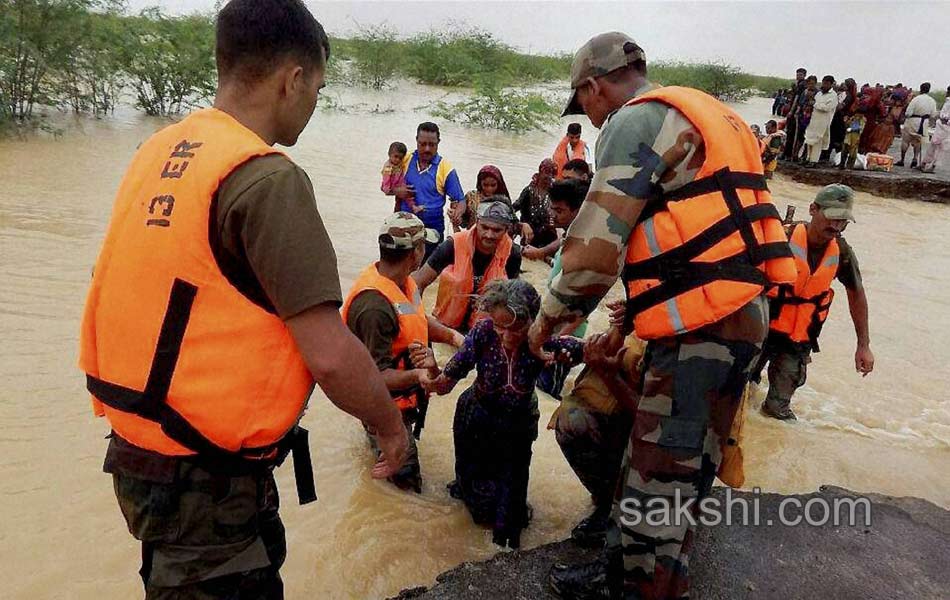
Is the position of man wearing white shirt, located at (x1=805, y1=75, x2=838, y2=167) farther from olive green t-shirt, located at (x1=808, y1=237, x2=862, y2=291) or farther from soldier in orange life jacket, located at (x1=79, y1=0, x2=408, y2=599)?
soldier in orange life jacket, located at (x1=79, y1=0, x2=408, y2=599)

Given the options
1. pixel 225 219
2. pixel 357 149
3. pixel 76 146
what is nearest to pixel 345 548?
pixel 225 219

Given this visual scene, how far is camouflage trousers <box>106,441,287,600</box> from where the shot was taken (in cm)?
156

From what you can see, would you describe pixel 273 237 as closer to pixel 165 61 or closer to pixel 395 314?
pixel 395 314

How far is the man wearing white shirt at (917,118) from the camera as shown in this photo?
15.1m

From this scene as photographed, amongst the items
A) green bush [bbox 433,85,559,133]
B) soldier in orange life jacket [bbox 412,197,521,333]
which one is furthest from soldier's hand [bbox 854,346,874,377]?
green bush [bbox 433,85,559,133]

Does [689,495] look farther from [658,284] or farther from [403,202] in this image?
[403,202]

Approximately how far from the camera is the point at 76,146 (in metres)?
11.7

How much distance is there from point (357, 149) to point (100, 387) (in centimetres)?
1419

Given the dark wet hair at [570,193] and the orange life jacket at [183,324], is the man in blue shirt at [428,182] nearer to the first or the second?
the dark wet hair at [570,193]

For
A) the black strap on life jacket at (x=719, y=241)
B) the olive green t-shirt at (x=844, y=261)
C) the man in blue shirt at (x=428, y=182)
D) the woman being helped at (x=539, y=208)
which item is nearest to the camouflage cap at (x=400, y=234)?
the black strap on life jacket at (x=719, y=241)

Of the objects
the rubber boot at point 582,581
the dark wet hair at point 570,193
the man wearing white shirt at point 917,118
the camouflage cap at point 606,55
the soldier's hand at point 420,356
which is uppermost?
the man wearing white shirt at point 917,118

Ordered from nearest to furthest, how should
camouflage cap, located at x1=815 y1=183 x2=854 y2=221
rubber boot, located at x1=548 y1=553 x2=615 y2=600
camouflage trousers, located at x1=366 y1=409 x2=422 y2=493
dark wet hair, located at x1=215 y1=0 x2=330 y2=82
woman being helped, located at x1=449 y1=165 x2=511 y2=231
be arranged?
dark wet hair, located at x1=215 y1=0 x2=330 y2=82, rubber boot, located at x1=548 y1=553 x2=615 y2=600, camouflage trousers, located at x1=366 y1=409 x2=422 y2=493, camouflage cap, located at x1=815 y1=183 x2=854 y2=221, woman being helped, located at x1=449 y1=165 x2=511 y2=231

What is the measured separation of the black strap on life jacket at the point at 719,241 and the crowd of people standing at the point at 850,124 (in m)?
15.3

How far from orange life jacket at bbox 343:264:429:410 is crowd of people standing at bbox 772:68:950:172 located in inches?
591
